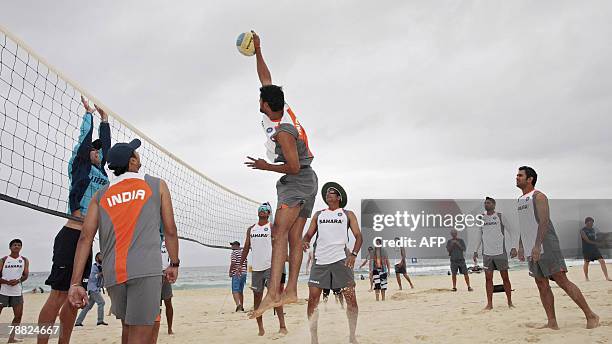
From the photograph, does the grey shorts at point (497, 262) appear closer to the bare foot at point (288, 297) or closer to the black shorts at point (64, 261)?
the bare foot at point (288, 297)

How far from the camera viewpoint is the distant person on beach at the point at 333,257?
591 cm

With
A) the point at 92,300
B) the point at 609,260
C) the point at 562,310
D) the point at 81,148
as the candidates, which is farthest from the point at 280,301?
the point at 609,260

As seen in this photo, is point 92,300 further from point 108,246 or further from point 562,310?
point 562,310

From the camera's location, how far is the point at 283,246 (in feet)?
13.3

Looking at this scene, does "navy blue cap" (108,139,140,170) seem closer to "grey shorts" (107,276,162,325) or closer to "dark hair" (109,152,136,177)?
"dark hair" (109,152,136,177)

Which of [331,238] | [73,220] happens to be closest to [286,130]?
[73,220]

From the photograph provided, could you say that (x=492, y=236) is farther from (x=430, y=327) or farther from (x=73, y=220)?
(x=73, y=220)

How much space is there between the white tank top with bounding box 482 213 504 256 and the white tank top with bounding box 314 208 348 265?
3332mm

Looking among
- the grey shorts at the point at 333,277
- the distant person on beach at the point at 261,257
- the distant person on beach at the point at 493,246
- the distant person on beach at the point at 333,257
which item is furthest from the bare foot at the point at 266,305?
the distant person on beach at the point at 493,246

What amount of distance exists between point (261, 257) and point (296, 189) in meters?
3.39

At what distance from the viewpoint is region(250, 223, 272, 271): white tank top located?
23.3ft

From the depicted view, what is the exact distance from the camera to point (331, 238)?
20.1 feet

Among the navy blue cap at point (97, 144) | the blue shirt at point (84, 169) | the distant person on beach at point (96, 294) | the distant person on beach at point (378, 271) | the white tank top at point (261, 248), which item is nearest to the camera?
the blue shirt at point (84, 169)

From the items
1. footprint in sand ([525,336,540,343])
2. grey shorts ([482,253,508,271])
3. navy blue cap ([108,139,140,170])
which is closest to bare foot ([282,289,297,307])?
navy blue cap ([108,139,140,170])
